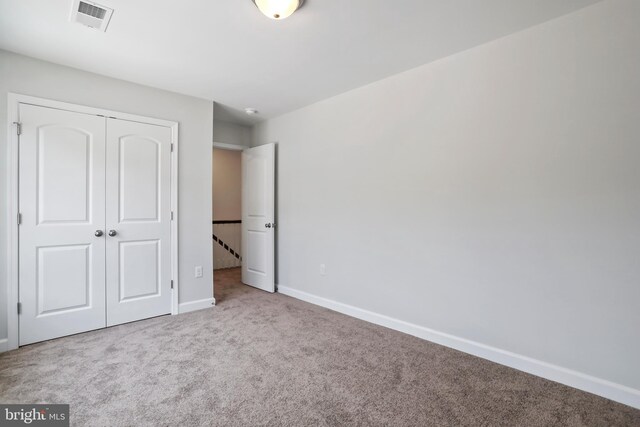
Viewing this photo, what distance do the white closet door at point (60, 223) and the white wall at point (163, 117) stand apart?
137 mm

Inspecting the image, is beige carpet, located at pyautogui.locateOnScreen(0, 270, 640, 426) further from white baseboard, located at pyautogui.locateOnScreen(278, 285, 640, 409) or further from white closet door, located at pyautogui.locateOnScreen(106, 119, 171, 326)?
white closet door, located at pyautogui.locateOnScreen(106, 119, 171, 326)

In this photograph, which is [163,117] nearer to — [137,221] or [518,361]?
[137,221]

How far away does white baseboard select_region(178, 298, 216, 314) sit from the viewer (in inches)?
134

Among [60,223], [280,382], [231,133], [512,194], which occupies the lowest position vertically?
[280,382]

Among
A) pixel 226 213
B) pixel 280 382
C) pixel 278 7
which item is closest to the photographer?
pixel 278 7

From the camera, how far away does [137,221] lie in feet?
10.3

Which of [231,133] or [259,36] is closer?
[259,36]

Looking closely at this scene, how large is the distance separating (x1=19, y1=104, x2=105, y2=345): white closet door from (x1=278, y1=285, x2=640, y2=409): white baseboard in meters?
2.64

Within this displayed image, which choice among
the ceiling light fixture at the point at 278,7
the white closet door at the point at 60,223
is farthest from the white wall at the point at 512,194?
the white closet door at the point at 60,223

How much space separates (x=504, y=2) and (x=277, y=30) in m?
1.49

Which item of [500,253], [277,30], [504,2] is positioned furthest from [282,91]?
[500,253]

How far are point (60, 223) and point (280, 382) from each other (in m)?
2.42

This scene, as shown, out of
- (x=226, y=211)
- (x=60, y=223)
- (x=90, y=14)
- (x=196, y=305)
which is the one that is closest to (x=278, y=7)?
(x=90, y=14)

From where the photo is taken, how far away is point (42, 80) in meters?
2.65
